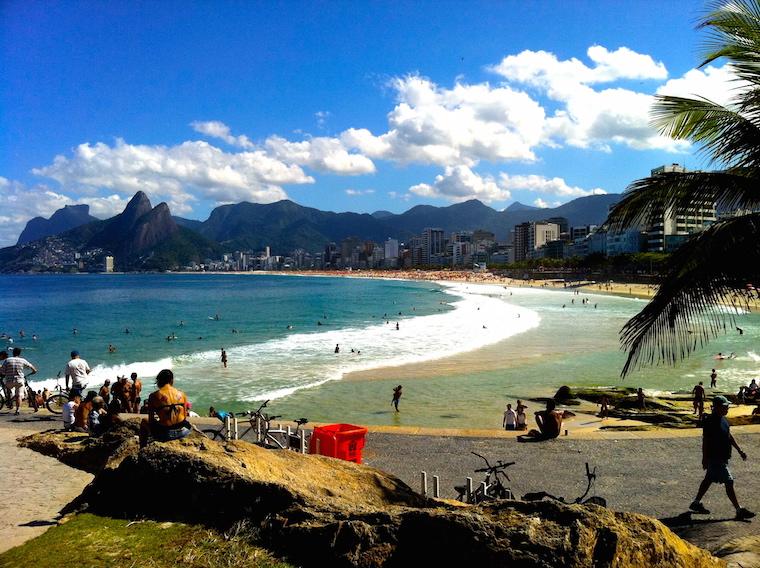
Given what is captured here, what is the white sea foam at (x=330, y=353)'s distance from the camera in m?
24.0

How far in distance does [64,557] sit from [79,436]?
247 inches

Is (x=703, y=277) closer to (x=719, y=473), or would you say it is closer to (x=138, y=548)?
(x=719, y=473)

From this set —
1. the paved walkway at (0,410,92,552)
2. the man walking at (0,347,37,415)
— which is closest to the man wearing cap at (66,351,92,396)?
the man walking at (0,347,37,415)

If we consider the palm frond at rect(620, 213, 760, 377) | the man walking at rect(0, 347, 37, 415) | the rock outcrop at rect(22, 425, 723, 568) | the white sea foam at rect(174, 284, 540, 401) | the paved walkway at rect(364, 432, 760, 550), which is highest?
the palm frond at rect(620, 213, 760, 377)

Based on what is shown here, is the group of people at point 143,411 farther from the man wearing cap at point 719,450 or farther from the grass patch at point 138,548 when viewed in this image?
the man wearing cap at point 719,450

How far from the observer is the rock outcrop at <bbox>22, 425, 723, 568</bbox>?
130 inches

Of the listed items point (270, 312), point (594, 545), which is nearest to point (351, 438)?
point (594, 545)

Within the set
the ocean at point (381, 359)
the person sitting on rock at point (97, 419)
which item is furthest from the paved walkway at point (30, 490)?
the ocean at point (381, 359)

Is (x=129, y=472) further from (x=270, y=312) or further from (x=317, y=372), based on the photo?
(x=270, y=312)

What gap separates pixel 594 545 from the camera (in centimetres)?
326

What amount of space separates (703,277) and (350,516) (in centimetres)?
402

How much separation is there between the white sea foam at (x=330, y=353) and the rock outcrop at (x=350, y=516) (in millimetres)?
16133

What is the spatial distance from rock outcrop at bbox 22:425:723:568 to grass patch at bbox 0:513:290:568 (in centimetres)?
15

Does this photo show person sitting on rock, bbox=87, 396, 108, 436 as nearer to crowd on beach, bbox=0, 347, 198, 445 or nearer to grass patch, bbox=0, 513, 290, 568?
crowd on beach, bbox=0, 347, 198, 445
